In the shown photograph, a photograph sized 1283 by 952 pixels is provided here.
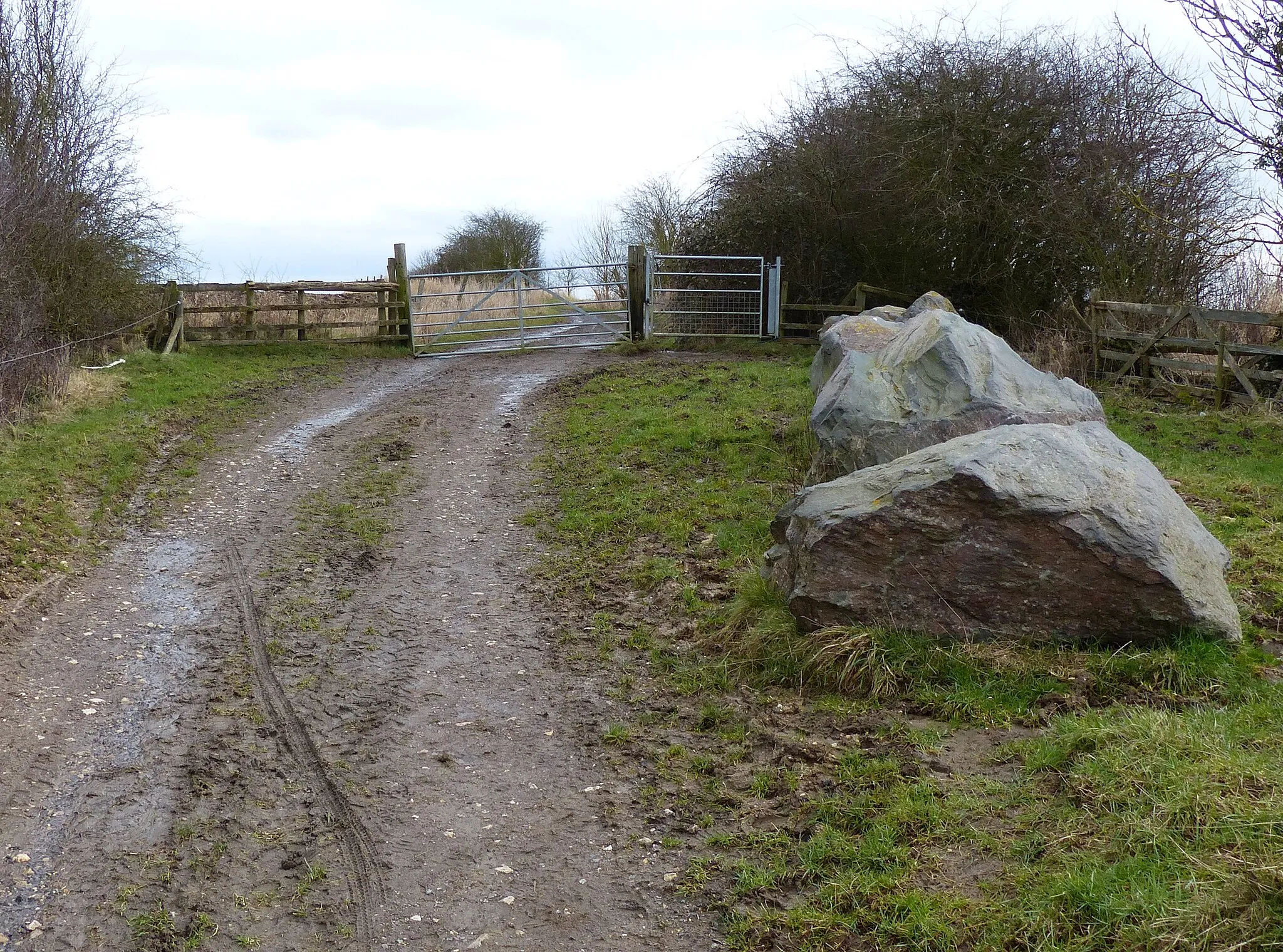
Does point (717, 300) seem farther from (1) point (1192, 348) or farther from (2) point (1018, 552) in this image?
(2) point (1018, 552)

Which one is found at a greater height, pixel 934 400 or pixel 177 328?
pixel 177 328

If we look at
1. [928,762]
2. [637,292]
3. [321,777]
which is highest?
[637,292]

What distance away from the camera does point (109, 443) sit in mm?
10812

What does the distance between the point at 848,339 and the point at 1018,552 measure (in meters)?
5.53

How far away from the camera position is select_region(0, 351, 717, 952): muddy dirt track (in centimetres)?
373

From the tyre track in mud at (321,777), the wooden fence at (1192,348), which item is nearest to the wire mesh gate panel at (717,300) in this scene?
the wooden fence at (1192,348)

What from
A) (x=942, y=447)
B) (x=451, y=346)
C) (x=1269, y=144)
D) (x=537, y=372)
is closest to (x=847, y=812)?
(x=942, y=447)

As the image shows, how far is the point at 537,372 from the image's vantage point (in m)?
17.6

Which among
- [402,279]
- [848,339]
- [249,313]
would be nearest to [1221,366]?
[848,339]

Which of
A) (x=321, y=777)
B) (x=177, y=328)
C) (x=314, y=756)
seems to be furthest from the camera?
(x=177, y=328)

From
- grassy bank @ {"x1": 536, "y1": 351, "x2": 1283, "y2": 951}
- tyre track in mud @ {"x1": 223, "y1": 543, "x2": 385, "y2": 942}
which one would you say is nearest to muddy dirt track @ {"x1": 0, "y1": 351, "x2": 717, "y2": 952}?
tyre track in mud @ {"x1": 223, "y1": 543, "x2": 385, "y2": 942}

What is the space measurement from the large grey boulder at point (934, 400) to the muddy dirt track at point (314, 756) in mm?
2555

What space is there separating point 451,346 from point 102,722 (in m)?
16.1

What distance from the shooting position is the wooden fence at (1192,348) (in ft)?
41.2
